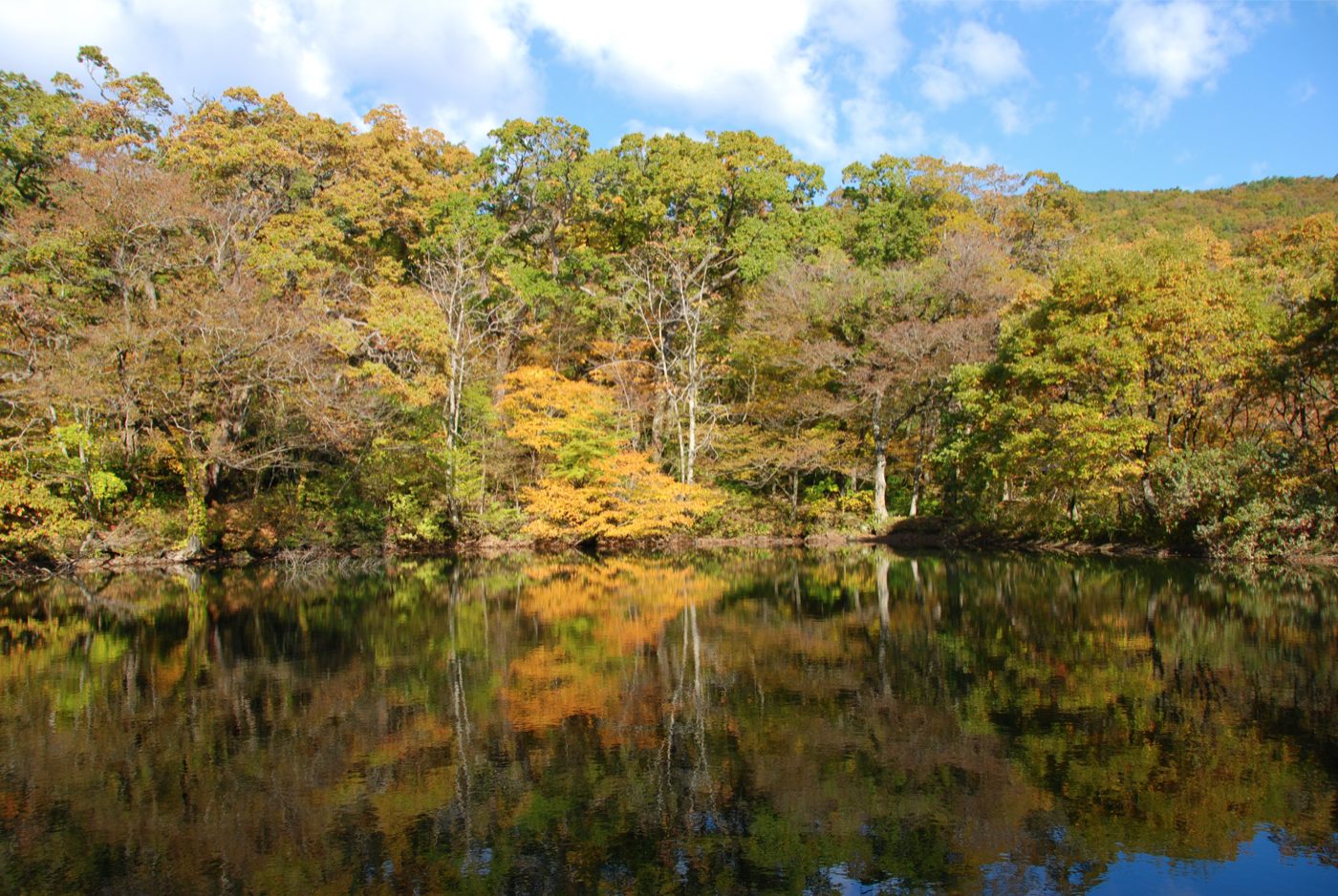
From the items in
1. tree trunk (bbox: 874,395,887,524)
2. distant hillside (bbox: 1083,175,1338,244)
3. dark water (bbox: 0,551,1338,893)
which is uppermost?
distant hillside (bbox: 1083,175,1338,244)

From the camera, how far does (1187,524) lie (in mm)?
23000

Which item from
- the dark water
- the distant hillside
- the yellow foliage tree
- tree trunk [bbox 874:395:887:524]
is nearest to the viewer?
the dark water

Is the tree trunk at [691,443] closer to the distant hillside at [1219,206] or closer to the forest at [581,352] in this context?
the forest at [581,352]

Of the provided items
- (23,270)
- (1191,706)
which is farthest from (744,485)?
(1191,706)

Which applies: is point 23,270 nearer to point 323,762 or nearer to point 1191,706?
point 323,762

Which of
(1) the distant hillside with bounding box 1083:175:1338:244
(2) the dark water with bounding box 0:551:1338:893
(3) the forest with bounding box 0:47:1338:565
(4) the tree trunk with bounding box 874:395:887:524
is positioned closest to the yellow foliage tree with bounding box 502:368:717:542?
(3) the forest with bounding box 0:47:1338:565

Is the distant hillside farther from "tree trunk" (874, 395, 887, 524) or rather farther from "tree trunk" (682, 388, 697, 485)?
"tree trunk" (682, 388, 697, 485)

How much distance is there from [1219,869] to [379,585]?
17705 mm

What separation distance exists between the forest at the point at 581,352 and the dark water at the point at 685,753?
A: 10309 mm

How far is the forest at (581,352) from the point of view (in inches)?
899

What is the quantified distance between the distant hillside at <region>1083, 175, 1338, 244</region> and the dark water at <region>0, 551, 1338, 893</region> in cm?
4350

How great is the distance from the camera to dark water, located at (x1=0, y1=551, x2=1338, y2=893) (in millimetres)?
5199

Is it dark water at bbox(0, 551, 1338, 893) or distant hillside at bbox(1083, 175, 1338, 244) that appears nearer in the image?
dark water at bbox(0, 551, 1338, 893)

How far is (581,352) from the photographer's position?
117ft
